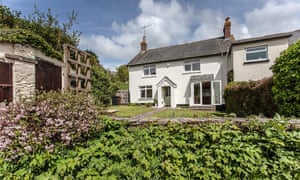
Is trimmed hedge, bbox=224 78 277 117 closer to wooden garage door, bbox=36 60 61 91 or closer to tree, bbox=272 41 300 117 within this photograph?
tree, bbox=272 41 300 117

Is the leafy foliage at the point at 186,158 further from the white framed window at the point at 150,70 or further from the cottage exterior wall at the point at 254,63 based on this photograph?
the white framed window at the point at 150,70

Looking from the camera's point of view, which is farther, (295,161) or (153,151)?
(153,151)

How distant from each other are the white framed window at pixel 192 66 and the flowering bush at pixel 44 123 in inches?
592

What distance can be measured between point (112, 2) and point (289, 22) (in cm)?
1849

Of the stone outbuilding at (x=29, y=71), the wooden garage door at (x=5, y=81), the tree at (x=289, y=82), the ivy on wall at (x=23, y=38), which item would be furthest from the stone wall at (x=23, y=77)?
the tree at (x=289, y=82)

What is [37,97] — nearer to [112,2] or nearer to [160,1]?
[112,2]

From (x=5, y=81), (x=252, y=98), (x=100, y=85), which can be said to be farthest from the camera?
(x=100, y=85)

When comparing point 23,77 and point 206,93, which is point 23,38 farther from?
point 206,93

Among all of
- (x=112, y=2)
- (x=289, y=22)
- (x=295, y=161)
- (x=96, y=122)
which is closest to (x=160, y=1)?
(x=112, y=2)

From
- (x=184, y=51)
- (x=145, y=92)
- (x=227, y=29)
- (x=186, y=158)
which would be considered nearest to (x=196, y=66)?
(x=184, y=51)

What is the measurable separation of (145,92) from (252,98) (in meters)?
13.0

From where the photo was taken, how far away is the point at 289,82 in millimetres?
4570

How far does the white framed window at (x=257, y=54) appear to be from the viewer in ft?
38.9

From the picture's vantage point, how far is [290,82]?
455cm
